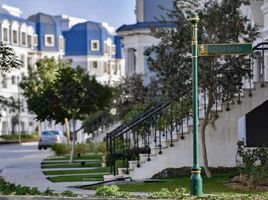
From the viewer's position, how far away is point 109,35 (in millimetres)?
107875

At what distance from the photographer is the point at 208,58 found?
64.0 ft

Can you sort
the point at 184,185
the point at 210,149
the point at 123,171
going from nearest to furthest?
the point at 184,185 < the point at 210,149 < the point at 123,171

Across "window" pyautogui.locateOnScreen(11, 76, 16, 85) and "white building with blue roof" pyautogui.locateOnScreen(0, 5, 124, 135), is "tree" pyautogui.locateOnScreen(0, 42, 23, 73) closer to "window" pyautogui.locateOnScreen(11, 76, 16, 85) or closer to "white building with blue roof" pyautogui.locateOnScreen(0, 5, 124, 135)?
"white building with blue roof" pyautogui.locateOnScreen(0, 5, 124, 135)

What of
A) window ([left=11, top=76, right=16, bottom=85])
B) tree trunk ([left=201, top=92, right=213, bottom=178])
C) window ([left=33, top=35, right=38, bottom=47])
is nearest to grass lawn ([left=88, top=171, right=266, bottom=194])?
tree trunk ([left=201, top=92, right=213, bottom=178])

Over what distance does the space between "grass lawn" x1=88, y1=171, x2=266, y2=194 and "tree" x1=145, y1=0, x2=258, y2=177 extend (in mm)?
2100

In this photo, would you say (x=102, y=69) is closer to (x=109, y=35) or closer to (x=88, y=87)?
(x=109, y=35)

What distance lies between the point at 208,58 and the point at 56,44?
274 ft

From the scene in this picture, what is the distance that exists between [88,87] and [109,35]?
72925 millimetres

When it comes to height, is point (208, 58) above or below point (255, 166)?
above

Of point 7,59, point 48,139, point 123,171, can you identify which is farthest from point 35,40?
point 7,59

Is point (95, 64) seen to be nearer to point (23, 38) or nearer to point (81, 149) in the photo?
point (23, 38)

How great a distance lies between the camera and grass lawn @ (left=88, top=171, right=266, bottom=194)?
17.6 metres

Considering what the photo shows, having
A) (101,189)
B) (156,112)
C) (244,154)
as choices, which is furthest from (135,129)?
(101,189)

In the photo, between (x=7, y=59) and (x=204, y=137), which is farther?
(x=204, y=137)
